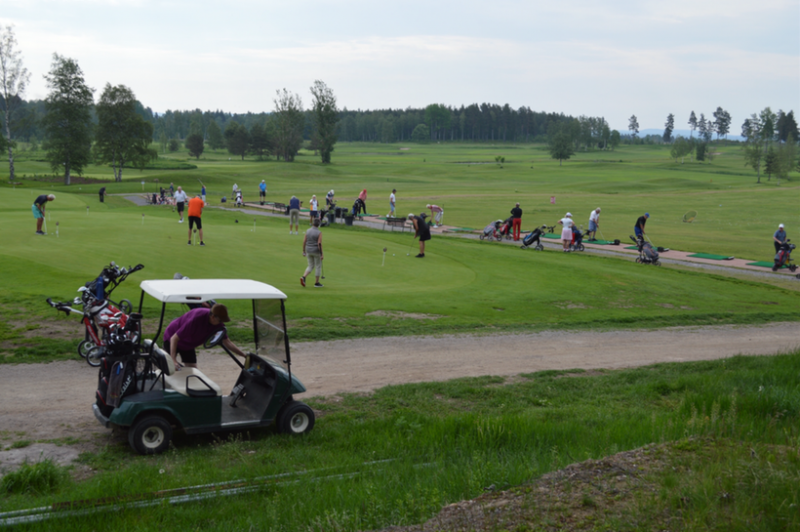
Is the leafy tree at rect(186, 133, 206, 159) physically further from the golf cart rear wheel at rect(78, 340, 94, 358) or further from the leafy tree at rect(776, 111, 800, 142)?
the leafy tree at rect(776, 111, 800, 142)

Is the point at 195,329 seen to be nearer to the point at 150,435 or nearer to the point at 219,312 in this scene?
the point at 219,312

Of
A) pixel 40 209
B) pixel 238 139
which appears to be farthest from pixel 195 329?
pixel 238 139

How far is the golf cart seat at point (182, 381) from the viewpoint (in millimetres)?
8406

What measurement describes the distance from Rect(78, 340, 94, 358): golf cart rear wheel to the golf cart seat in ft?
14.2

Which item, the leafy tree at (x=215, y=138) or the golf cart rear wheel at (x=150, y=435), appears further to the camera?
the leafy tree at (x=215, y=138)

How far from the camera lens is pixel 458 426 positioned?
8.83m

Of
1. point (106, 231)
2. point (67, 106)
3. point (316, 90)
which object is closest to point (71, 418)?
point (106, 231)

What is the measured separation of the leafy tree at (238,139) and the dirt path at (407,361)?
138987 millimetres

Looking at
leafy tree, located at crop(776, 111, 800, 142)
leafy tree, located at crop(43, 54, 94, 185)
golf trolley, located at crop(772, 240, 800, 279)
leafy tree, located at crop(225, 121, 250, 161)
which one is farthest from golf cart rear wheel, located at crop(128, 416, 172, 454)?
leafy tree, located at crop(776, 111, 800, 142)

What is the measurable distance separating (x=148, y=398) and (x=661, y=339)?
1375 centimetres

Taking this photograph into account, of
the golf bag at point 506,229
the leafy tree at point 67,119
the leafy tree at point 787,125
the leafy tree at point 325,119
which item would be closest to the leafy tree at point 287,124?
the leafy tree at point 325,119

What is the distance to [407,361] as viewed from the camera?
13711 mm

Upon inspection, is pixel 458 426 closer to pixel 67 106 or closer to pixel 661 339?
pixel 661 339

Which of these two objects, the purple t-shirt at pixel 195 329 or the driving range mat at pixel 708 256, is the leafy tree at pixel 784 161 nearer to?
the driving range mat at pixel 708 256
